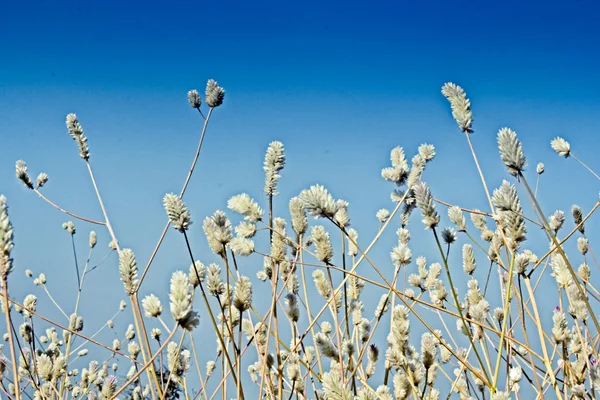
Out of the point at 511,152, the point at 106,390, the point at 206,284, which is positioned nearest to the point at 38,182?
the point at 106,390

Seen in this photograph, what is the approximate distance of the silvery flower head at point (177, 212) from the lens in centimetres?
120

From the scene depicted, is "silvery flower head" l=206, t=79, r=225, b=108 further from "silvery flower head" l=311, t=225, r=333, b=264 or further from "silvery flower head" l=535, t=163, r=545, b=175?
"silvery flower head" l=535, t=163, r=545, b=175

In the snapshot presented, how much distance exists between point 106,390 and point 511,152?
138 cm

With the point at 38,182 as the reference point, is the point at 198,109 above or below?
above

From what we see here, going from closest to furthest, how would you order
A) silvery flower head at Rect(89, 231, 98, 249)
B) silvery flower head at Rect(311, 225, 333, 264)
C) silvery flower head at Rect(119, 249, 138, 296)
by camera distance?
1. silvery flower head at Rect(119, 249, 138, 296)
2. silvery flower head at Rect(311, 225, 333, 264)
3. silvery flower head at Rect(89, 231, 98, 249)

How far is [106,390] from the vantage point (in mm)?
1695

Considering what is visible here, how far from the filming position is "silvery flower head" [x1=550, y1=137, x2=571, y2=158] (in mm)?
1980

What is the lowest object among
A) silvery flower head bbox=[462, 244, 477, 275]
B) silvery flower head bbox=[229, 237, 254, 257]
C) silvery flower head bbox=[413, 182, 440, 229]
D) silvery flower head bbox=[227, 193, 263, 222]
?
silvery flower head bbox=[413, 182, 440, 229]

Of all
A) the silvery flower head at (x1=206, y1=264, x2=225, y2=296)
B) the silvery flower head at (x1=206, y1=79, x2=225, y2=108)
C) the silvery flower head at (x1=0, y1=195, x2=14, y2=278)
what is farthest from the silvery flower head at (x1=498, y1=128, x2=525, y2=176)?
the silvery flower head at (x1=206, y1=79, x2=225, y2=108)

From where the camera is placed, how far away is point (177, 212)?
121cm

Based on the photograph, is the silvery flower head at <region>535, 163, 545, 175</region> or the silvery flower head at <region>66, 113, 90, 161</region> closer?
the silvery flower head at <region>66, 113, 90, 161</region>

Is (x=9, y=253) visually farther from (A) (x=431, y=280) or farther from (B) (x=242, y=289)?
(A) (x=431, y=280)

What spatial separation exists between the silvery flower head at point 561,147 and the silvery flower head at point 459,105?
76cm

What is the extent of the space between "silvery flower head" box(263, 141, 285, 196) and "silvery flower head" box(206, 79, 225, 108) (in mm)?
505
